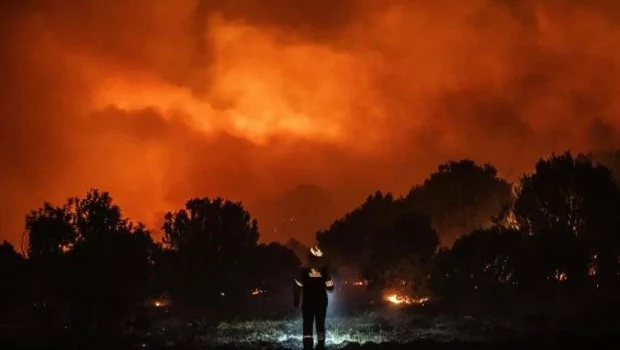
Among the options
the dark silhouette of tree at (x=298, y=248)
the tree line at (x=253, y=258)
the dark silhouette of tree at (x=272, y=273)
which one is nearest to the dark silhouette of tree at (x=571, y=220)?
the tree line at (x=253, y=258)

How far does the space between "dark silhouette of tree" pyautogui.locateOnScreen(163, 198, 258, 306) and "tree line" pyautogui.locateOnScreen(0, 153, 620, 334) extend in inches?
3.3

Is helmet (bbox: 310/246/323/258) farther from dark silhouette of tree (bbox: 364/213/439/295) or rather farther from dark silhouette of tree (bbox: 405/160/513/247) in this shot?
dark silhouette of tree (bbox: 405/160/513/247)

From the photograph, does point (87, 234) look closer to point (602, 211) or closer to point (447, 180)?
point (602, 211)

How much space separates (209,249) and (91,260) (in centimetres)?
2427

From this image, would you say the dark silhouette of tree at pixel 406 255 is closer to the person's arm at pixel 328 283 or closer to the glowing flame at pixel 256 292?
the glowing flame at pixel 256 292

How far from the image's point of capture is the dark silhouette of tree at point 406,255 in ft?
163

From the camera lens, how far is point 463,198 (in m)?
71.9

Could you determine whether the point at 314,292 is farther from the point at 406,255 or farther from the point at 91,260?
the point at 406,255

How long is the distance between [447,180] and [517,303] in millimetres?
34038

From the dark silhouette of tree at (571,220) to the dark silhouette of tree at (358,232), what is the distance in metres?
24.8

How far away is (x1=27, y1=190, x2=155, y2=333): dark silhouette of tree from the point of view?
25047 millimetres

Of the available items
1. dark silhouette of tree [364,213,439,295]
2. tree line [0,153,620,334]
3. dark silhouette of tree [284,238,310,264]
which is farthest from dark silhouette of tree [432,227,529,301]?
dark silhouette of tree [284,238,310,264]

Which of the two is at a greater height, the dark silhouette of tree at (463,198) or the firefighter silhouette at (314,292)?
the dark silhouette of tree at (463,198)

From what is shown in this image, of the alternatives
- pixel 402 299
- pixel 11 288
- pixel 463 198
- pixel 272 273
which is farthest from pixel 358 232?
pixel 11 288
